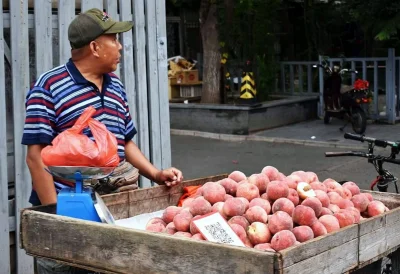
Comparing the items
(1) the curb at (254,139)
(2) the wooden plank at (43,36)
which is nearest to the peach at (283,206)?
(2) the wooden plank at (43,36)

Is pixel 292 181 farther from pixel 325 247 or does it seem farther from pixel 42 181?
pixel 42 181

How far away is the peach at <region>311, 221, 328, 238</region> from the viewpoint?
3020 millimetres

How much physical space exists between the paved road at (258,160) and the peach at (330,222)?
6565 mm

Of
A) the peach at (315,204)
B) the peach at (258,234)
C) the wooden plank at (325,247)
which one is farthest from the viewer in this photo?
the peach at (315,204)

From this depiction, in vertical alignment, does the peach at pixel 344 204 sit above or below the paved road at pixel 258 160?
above

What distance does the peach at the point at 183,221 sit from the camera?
3.15 m

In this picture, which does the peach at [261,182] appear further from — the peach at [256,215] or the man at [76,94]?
the man at [76,94]

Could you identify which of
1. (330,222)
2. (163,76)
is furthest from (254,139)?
(330,222)

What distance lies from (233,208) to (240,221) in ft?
0.35

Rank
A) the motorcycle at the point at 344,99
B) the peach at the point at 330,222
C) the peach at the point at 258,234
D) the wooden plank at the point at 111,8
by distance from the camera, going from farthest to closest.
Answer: the motorcycle at the point at 344,99 < the wooden plank at the point at 111,8 < the peach at the point at 330,222 < the peach at the point at 258,234

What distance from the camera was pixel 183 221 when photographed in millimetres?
3168

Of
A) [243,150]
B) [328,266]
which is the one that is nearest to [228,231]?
[328,266]

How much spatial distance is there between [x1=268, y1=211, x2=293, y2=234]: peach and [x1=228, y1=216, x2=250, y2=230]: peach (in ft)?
0.34

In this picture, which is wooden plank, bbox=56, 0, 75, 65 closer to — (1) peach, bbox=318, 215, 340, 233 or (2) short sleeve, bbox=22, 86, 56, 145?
(2) short sleeve, bbox=22, 86, 56, 145
